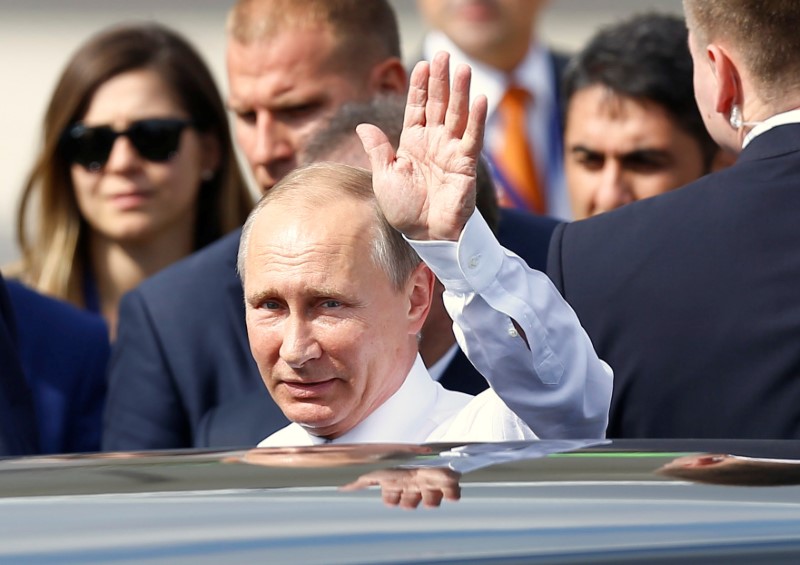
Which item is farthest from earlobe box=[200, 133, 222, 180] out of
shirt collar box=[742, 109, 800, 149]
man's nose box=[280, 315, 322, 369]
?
man's nose box=[280, 315, 322, 369]

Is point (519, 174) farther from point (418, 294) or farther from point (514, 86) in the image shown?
point (418, 294)

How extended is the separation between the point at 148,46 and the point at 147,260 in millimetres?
668

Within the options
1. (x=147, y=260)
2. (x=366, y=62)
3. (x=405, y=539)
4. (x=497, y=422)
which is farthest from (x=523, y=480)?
(x=147, y=260)

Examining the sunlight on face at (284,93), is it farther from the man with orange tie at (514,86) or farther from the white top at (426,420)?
the white top at (426,420)

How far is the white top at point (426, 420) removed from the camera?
226 cm

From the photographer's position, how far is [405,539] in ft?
4.95

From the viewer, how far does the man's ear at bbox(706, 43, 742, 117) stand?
257cm

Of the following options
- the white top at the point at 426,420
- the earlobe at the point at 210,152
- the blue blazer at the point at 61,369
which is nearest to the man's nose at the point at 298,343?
the white top at the point at 426,420

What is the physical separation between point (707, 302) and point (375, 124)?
37.1 inches

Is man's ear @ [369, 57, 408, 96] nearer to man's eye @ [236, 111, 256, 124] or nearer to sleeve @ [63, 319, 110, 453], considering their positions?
man's eye @ [236, 111, 256, 124]

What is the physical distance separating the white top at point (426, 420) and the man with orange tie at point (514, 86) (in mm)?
2644

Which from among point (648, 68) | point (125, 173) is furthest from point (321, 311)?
point (125, 173)

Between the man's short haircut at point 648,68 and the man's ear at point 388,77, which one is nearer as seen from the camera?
the man's ear at point 388,77

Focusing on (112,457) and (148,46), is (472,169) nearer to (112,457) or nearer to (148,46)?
(112,457)
